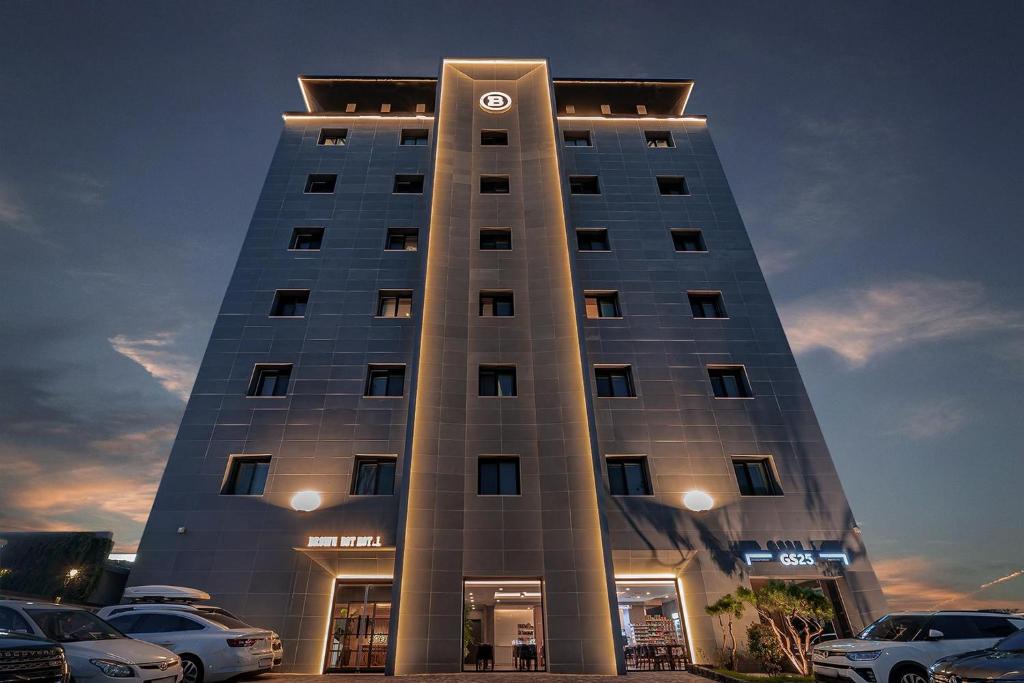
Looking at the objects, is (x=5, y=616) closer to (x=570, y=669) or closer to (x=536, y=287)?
(x=570, y=669)

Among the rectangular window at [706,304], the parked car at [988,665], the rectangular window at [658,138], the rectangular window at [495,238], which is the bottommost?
the parked car at [988,665]

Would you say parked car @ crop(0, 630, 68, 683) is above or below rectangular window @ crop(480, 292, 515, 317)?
below

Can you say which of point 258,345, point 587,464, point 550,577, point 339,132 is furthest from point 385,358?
point 339,132

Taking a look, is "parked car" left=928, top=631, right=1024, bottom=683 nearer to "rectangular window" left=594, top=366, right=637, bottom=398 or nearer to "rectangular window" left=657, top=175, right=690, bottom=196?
"rectangular window" left=594, top=366, right=637, bottom=398

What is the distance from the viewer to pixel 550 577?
17000mm

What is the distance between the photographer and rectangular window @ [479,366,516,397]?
21.2 m

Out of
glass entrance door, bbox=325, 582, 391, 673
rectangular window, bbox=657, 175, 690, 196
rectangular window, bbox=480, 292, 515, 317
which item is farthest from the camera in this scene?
rectangular window, bbox=657, 175, 690, 196

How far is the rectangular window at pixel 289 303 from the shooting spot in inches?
978

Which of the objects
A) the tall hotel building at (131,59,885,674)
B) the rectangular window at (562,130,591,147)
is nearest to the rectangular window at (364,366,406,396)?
the tall hotel building at (131,59,885,674)

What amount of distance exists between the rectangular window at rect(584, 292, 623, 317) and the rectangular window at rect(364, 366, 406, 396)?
392 inches

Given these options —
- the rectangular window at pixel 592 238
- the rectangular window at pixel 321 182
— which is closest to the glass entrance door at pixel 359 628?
the rectangular window at pixel 592 238

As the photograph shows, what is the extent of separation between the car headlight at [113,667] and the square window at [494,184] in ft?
79.5

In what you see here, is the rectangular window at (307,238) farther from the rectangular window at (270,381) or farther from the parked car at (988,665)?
the parked car at (988,665)

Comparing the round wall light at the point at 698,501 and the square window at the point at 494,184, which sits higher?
the square window at the point at 494,184
